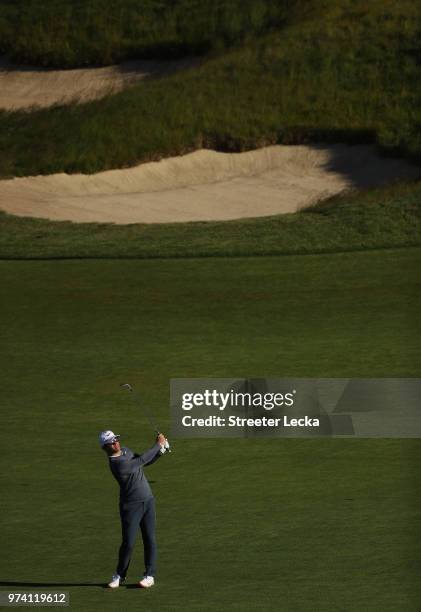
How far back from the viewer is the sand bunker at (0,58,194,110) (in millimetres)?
51969

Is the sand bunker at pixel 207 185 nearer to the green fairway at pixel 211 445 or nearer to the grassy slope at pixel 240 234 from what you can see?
the grassy slope at pixel 240 234

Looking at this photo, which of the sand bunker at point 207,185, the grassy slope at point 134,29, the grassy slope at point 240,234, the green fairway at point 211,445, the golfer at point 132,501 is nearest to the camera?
the golfer at point 132,501

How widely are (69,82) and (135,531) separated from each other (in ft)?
123

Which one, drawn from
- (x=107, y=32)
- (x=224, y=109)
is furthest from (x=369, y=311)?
(x=107, y=32)

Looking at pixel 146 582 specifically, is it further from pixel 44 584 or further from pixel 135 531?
pixel 44 584

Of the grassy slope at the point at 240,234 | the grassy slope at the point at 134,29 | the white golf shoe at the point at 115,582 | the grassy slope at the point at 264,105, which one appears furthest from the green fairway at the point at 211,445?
the grassy slope at the point at 134,29

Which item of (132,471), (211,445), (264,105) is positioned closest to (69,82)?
(264,105)

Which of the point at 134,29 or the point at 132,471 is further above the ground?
the point at 134,29

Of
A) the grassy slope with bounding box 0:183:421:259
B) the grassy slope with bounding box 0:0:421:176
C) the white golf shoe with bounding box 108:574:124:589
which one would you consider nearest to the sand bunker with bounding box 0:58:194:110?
the grassy slope with bounding box 0:0:421:176

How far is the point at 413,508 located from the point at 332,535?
3.88ft

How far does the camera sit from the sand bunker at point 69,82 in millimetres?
51969

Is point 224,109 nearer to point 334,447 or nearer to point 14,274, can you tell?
point 14,274

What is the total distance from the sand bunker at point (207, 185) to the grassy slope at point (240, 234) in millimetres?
2699

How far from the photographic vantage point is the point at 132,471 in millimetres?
17016
